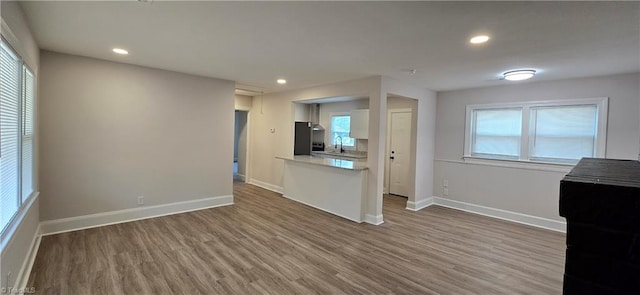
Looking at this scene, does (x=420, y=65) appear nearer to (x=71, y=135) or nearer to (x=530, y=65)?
(x=530, y=65)

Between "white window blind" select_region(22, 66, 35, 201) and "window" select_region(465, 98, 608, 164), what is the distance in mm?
6185

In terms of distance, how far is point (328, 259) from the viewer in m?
3.19

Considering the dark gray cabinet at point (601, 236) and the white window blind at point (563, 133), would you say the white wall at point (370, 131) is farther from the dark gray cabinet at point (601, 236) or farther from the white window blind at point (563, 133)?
the dark gray cabinet at point (601, 236)

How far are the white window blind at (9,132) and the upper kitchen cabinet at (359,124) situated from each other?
535cm

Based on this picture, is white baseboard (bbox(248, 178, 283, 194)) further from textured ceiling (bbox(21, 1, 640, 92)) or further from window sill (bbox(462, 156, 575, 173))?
window sill (bbox(462, 156, 575, 173))

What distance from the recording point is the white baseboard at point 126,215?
376 centimetres

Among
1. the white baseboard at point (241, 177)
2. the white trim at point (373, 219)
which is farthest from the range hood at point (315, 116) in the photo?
the white trim at point (373, 219)

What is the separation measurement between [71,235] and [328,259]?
10.8 ft

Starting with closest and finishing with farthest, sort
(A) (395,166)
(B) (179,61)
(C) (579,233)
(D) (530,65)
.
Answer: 1. (C) (579,233)
2. (D) (530,65)
3. (B) (179,61)
4. (A) (395,166)

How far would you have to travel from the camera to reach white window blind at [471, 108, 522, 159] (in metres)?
4.90

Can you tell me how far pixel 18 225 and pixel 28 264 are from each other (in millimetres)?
600

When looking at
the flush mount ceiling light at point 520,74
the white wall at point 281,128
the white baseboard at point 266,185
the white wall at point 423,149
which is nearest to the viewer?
the flush mount ceiling light at point 520,74

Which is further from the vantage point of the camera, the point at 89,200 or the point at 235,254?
the point at 89,200

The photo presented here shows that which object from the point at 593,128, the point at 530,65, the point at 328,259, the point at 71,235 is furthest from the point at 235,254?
the point at 593,128
